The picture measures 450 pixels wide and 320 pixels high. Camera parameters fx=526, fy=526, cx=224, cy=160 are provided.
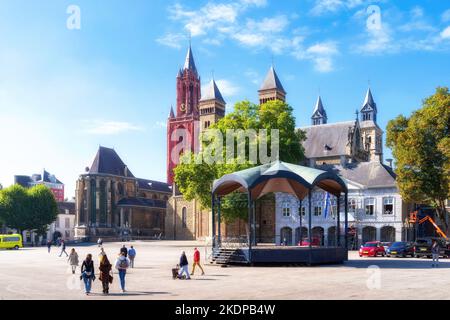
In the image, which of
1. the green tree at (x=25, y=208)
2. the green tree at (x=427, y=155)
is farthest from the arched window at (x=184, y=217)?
the green tree at (x=427, y=155)

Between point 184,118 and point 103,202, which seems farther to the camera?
point 184,118

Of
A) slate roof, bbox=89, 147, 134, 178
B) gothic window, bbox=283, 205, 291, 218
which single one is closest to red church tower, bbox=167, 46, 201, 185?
slate roof, bbox=89, 147, 134, 178

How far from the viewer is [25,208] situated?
285 feet

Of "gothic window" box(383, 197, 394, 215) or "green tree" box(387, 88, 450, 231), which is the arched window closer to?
"gothic window" box(383, 197, 394, 215)

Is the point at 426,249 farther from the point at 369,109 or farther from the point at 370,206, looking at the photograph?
the point at 369,109

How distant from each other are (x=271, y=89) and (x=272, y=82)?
1.79m

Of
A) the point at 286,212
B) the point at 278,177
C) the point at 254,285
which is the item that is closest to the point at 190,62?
the point at 286,212

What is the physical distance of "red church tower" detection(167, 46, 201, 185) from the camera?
415 ft

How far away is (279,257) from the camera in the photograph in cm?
3189

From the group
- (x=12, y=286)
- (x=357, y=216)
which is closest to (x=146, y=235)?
(x=357, y=216)

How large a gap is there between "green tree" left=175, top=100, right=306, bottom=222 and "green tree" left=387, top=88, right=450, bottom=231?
14999 millimetres

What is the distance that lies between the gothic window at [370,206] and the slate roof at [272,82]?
49.8m

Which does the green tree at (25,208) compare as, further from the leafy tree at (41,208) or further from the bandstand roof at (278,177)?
the bandstand roof at (278,177)
